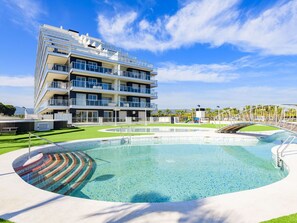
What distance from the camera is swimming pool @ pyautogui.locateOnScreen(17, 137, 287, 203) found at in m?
5.93

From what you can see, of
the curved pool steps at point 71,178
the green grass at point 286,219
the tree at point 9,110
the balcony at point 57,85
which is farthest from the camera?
the tree at point 9,110

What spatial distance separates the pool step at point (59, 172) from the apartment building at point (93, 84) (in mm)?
17885

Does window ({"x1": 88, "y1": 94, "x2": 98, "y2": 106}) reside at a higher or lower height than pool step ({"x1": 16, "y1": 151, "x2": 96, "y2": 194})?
higher

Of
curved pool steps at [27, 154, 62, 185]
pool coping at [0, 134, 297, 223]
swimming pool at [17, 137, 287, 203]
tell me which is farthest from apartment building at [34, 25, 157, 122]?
pool coping at [0, 134, 297, 223]

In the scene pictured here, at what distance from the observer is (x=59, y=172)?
7.56 meters

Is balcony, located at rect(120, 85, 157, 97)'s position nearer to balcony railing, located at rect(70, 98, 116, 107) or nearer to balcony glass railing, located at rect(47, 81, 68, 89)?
balcony railing, located at rect(70, 98, 116, 107)

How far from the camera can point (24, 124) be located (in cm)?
1800

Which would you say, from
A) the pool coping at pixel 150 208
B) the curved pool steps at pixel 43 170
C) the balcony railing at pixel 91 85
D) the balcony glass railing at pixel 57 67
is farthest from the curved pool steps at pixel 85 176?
the balcony glass railing at pixel 57 67

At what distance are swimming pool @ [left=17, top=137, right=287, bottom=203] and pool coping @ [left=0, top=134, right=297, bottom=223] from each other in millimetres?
1661

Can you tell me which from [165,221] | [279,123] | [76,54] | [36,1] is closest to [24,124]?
[36,1]

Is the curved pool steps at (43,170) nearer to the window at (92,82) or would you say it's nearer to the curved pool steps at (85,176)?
the curved pool steps at (85,176)

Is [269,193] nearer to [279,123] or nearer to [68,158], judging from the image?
[68,158]

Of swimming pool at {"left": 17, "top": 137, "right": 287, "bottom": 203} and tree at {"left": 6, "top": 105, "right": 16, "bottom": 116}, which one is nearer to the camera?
swimming pool at {"left": 17, "top": 137, "right": 287, "bottom": 203}

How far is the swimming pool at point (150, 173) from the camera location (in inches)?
233
